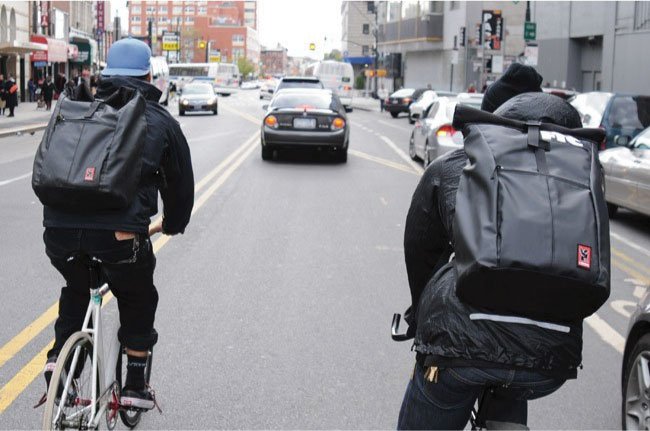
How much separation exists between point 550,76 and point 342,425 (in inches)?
1452

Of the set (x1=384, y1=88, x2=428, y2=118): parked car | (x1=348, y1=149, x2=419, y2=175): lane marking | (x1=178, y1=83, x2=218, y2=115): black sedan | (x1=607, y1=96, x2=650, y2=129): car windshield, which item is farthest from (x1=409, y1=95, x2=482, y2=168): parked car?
(x1=384, y1=88, x2=428, y2=118): parked car

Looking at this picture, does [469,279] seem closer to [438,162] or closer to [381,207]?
[438,162]

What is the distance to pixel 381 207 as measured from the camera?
43.8 feet

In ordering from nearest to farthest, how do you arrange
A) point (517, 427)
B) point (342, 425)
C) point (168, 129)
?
point (517, 427), point (168, 129), point (342, 425)

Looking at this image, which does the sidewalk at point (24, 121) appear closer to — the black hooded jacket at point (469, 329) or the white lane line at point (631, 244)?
the white lane line at point (631, 244)

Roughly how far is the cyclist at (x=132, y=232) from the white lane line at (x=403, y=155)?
14.3m

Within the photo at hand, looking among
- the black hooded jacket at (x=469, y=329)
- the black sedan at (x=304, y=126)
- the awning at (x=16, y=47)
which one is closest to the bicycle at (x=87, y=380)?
the black hooded jacket at (x=469, y=329)

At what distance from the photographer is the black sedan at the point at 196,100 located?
4269 cm

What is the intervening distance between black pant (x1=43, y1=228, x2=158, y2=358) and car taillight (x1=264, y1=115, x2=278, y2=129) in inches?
598

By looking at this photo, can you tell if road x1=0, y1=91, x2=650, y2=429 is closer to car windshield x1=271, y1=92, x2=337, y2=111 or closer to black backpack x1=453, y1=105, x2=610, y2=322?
black backpack x1=453, y1=105, x2=610, y2=322

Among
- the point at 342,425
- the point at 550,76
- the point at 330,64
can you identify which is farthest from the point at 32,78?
the point at 342,425

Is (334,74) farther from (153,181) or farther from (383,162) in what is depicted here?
(153,181)

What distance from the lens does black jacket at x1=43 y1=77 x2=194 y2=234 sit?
3.74 metres

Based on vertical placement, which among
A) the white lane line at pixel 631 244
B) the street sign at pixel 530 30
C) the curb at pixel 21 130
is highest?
the street sign at pixel 530 30
